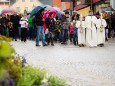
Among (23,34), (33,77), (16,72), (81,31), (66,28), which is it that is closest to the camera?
(16,72)

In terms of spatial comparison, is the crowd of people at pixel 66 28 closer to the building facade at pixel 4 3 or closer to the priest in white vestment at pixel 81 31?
the priest in white vestment at pixel 81 31

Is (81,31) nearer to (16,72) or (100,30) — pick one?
(100,30)

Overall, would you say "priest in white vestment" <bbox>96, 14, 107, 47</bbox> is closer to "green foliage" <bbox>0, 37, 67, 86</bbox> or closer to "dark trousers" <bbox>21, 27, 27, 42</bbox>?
"dark trousers" <bbox>21, 27, 27, 42</bbox>

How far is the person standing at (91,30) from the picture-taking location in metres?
24.4

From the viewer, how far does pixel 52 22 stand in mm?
27375

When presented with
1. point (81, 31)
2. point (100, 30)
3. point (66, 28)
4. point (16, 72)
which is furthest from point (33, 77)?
point (66, 28)

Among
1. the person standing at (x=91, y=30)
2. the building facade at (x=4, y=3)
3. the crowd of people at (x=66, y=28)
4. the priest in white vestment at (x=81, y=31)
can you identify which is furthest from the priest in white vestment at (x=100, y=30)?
the building facade at (x=4, y=3)

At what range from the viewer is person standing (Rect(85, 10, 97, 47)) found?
24.4m

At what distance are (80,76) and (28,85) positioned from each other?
4.98 meters

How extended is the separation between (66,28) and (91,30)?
10.9 feet

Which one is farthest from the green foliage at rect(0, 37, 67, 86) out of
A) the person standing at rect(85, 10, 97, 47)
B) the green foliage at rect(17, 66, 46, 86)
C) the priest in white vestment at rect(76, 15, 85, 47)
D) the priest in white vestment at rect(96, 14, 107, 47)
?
the priest in white vestment at rect(76, 15, 85, 47)

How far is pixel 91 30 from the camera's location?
25094mm

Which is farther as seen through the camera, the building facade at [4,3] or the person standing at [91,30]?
the building facade at [4,3]

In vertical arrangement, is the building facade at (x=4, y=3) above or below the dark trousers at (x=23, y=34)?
above
